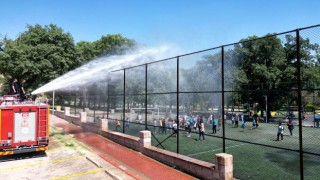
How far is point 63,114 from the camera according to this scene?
3061cm

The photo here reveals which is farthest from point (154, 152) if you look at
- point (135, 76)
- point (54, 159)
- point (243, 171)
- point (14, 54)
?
point (135, 76)

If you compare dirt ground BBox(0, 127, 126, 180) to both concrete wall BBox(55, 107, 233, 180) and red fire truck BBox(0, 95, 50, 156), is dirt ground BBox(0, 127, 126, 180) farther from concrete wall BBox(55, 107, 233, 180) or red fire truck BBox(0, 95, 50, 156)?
concrete wall BBox(55, 107, 233, 180)

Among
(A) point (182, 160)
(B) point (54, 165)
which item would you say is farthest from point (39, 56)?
(A) point (182, 160)

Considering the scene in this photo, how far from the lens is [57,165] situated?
11.1m

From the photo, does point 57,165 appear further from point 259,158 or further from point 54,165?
point 259,158

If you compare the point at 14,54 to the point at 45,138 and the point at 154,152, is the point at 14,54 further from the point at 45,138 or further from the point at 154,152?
the point at 154,152

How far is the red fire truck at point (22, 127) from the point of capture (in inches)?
456

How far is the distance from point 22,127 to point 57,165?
8.78 feet

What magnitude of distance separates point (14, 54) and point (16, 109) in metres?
26.3

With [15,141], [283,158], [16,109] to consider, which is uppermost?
[16,109]

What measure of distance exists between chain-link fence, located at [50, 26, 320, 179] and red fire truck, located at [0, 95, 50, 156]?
5.01 metres

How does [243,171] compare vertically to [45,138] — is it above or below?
below

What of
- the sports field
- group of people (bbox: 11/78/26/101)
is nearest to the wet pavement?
the sports field

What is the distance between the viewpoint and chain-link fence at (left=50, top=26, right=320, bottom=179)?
12492 millimetres
